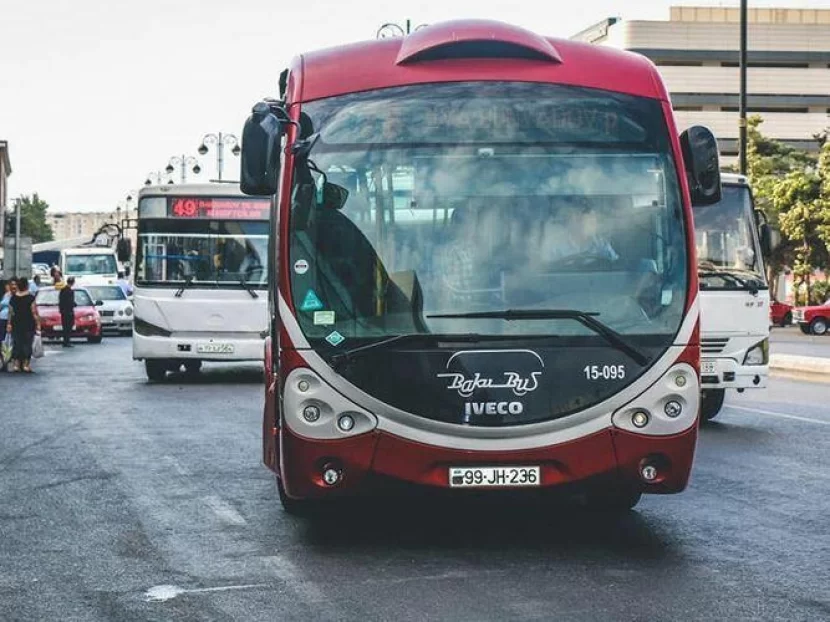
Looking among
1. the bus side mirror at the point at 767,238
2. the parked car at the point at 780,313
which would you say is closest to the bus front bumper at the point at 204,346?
the bus side mirror at the point at 767,238

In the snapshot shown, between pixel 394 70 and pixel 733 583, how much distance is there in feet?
10.8

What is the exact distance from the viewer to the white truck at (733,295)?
15922 mm

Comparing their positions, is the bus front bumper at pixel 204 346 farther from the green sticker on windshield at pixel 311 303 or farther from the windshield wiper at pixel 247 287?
the green sticker on windshield at pixel 311 303

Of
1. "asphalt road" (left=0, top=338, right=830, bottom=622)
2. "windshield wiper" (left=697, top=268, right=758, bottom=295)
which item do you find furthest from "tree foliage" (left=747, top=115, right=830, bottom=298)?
"asphalt road" (left=0, top=338, right=830, bottom=622)

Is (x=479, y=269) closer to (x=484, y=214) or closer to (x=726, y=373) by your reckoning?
(x=484, y=214)

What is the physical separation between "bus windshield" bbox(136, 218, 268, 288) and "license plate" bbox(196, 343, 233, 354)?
0.91 m

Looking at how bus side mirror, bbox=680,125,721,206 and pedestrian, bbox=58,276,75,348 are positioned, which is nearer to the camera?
bus side mirror, bbox=680,125,721,206

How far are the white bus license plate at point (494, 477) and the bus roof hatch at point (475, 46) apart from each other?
7.40 feet

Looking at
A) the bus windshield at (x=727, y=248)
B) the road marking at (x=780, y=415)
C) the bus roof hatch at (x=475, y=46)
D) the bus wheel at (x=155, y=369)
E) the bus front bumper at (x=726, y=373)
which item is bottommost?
the bus wheel at (x=155, y=369)

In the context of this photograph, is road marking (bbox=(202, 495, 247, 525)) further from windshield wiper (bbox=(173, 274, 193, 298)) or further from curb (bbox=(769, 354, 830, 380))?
curb (bbox=(769, 354, 830, 380))

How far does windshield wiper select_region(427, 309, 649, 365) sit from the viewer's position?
8164 mm

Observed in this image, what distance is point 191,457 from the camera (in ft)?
43.2

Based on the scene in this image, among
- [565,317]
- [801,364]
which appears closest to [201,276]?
→ [801,364]

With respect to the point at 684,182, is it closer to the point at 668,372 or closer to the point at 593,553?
the point at 668,372
